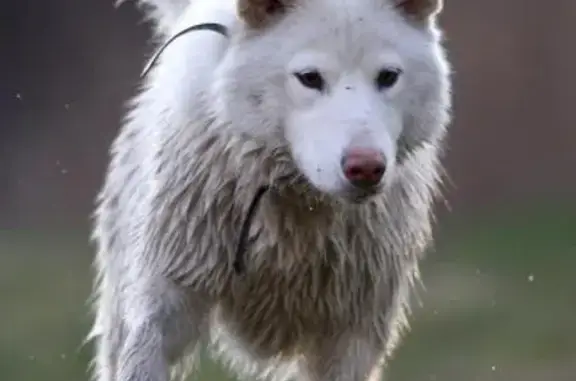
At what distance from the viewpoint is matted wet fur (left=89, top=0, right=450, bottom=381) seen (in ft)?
16.9

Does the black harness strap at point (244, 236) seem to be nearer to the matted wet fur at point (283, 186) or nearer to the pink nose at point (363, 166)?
the matted wet fur at point (283, 186)

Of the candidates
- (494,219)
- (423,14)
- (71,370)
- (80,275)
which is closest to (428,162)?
(423,14)

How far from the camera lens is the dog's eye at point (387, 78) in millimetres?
5164

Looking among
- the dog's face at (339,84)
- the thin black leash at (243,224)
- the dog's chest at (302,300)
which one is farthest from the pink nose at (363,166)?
the dog's chest at (302,300)

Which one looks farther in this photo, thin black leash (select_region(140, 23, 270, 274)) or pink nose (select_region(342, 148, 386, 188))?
thin black leash (select_region(140, 23, 270, 274))

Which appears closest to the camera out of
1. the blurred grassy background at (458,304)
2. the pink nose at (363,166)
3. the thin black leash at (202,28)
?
the pink nose at (363,166)

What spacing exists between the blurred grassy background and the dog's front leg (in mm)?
3603

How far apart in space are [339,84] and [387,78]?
171 mm

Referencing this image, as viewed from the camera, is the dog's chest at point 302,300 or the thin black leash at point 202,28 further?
the dog's chest at point 302,300

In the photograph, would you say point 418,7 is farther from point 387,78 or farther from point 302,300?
point 302,300

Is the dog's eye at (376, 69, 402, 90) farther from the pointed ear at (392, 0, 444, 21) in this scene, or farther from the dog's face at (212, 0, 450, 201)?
the pointed ear at (392, 0, 444, 21)

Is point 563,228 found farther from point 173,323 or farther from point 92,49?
point 173,323

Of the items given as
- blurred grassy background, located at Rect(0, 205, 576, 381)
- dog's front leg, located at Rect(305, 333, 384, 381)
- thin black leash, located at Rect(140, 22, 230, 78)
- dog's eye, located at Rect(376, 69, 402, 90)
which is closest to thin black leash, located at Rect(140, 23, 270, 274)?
thin black leash, located at Rect(140, 22, 230, 78)

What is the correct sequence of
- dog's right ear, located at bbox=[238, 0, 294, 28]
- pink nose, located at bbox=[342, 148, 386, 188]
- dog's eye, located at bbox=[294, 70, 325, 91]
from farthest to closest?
1. dog's right ear, located at bbox=[238, 0, 294, 28]
2. dog's eye, located at bbox=[294, 70, 325, 91]
3. pink nose, located at bbox=[342, 148, 386, 188]
